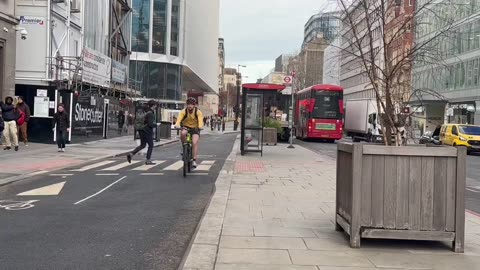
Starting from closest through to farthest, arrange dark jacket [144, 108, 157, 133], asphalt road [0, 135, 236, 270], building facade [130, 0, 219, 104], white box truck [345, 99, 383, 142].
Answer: asphalt road [0, 135, 236, 270], dark jacket [144, 108, 157, 133], white box truck [345, 99, 383, 142], building facade [130, 0, 219, 104]

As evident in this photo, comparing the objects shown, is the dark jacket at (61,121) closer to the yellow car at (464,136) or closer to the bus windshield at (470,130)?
the yellow car at (464,136)

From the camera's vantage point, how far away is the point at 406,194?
19.5ft

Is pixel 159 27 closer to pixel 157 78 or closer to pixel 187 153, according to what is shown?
pixel 157 78

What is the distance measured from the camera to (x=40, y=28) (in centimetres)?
2358

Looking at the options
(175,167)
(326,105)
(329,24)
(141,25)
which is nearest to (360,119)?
(326,105)

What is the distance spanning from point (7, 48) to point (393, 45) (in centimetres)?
1897

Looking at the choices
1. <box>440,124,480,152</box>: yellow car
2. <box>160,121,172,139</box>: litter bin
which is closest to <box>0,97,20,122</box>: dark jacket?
<box>160,121,172,139</box>: litter bin

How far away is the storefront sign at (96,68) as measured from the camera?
84.9 ft

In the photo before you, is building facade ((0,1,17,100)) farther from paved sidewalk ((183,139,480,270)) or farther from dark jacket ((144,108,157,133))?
paved sidewalk ((183,139,480,270))

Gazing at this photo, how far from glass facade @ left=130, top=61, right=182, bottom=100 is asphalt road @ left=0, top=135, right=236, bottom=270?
52.3 meters

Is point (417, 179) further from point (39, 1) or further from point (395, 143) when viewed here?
point (39, 1)

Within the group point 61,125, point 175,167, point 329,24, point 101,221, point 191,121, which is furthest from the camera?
point 61,125

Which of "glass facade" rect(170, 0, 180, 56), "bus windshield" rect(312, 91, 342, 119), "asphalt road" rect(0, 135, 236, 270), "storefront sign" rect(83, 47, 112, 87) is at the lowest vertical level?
"asphalt road" rect(0, 135, 236, 270)

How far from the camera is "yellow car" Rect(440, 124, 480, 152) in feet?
99.6
